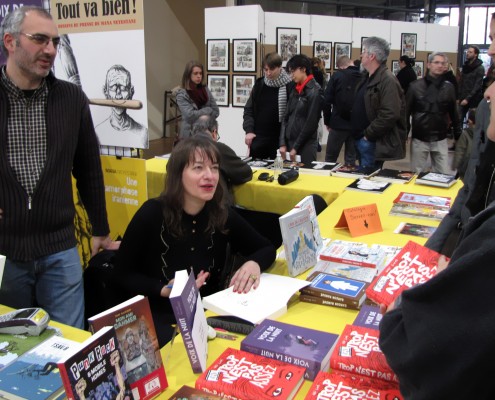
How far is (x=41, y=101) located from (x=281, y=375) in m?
1.44

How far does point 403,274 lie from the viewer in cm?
131

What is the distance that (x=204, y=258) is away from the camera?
6.63 feet

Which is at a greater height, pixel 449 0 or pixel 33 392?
pixel 449 0

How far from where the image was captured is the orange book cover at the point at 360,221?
2.35 metres

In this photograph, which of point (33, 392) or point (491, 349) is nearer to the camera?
point (491, 349)

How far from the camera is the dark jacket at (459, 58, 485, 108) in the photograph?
7586 millimetres

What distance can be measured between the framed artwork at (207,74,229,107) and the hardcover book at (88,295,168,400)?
628 centimetres

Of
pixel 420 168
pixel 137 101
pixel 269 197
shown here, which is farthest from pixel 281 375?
pixel 420 168


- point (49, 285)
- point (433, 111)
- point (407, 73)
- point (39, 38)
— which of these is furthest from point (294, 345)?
point (407, 73)

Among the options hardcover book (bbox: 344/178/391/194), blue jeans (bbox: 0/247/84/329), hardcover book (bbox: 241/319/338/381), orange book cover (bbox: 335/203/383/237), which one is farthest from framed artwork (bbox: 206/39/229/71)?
hardcover book (bbox: 241/319/338/381)

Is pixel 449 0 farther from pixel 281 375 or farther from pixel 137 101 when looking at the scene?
pixel 281 375

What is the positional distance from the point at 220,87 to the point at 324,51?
202 centimetres

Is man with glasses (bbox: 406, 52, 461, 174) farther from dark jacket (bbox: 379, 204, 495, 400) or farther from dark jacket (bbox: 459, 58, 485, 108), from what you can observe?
dark jacket (bbox: 379, 204, 495, 400)

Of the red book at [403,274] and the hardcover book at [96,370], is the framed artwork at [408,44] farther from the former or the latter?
the hardcover book at [96,370]
